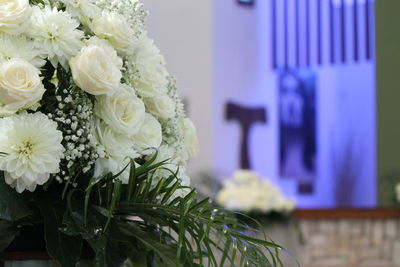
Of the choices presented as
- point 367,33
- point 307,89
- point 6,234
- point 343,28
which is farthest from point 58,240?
point 307,89

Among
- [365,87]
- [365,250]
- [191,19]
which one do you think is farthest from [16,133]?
[365,87]

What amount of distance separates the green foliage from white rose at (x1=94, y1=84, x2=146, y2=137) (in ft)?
0.16

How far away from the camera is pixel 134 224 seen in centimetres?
91

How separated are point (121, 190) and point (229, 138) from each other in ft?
29.8

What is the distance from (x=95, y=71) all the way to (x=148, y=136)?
0.44ft

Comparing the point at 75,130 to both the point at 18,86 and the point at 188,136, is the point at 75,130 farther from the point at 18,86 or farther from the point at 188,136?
the point at 188,136

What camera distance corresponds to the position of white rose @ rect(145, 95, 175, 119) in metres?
1.00

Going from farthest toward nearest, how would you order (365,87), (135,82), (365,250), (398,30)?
(365,87), (398,30), (365,250), (135,82)

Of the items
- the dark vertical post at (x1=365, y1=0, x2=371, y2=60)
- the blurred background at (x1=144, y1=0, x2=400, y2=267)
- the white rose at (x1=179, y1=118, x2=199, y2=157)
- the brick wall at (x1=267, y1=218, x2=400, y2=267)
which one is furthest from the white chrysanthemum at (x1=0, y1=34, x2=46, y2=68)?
the dark vertical post at (x1=365, y1=0, x2=371, y2=60)

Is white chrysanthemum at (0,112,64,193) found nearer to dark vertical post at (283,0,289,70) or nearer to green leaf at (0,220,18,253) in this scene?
green leaf at (0,220,18,253)

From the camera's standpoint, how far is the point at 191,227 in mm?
862

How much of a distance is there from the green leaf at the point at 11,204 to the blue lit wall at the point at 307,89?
8908 mm

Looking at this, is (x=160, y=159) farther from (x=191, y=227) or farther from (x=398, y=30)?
(x=398, y=30)

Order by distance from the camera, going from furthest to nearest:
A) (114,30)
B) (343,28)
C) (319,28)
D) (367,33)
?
1. (319,28)
2. (343,28)
3. (367,33)
4. (114,30)
